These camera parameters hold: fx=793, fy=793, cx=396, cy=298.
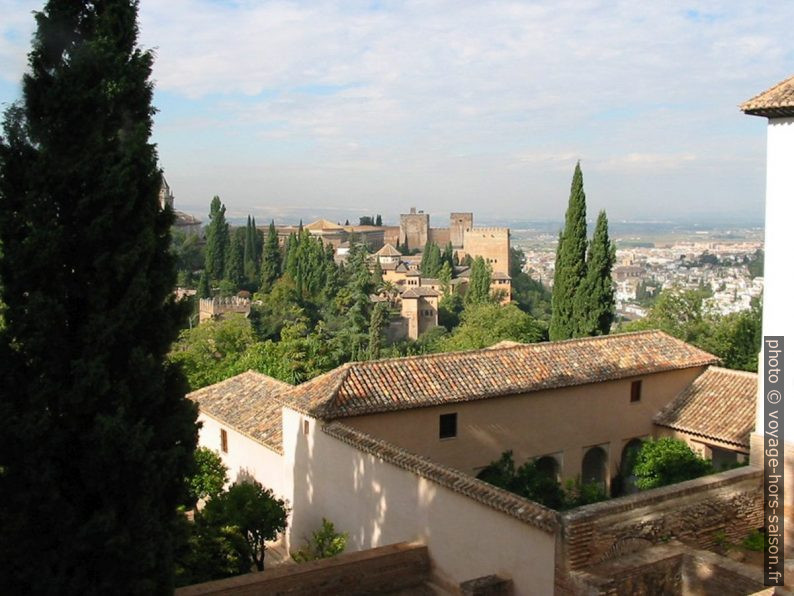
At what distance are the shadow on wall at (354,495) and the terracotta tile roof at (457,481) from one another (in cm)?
16

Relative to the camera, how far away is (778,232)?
11.1 metres

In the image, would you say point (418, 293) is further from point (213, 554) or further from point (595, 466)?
point (213, 554)

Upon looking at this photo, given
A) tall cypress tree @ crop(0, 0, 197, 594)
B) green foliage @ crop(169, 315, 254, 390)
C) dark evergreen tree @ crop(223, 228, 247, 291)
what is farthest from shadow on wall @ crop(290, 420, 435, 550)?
dark evergreen tree @ crop(223, 228, 247, 291)

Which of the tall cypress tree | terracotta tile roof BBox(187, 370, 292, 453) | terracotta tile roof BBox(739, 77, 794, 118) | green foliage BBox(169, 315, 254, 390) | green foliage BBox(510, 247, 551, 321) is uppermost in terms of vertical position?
terracotta tile roof BBox(739, 77, 794, 118)

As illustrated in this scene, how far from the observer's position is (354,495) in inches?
516

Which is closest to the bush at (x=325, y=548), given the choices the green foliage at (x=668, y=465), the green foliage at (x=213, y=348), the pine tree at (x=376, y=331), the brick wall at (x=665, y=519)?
the brick wall at (x=665, y=519)

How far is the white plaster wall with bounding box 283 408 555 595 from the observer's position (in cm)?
966

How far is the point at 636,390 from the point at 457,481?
860 cm

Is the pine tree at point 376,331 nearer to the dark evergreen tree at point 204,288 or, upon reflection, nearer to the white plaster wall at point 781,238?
the dark evergreen tree at point 204,288

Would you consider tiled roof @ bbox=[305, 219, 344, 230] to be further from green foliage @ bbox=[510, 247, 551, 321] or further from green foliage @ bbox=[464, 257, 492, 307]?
green foliage @ bbox=[464, 257, 492, 307]

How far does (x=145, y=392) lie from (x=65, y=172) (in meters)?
2.06

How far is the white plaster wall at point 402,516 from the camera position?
966 centimetres

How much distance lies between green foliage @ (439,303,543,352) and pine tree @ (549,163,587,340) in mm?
8780

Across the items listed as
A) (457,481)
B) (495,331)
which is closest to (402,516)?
(457,481)
